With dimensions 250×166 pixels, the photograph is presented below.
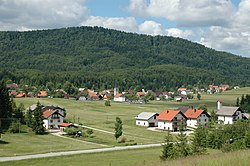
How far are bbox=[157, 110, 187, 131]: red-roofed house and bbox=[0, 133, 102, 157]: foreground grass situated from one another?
1042 inches

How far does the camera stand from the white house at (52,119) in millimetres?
71000

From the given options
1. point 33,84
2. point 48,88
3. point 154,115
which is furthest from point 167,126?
point 33,84

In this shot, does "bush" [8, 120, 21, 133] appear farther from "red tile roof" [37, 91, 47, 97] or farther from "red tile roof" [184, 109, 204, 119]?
"red tile roof" [37, 91, 47, 97]

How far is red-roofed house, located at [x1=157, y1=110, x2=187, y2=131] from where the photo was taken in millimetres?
75562

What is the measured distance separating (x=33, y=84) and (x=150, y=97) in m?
57.6

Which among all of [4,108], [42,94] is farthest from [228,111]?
[42,94]

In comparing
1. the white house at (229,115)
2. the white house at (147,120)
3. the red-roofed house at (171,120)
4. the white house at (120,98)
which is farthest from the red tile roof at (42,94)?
the white house at (229,115)

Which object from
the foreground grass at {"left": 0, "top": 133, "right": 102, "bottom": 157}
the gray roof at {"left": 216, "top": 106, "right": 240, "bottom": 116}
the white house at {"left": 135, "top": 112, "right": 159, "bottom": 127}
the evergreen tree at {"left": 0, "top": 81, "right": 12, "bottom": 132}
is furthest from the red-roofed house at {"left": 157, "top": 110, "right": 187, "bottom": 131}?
the evergreen tree at {"left": 0, "top": 81, "right": 12, "bottom": 132}

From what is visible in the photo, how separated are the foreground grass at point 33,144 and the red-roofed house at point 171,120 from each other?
26470 millimetres

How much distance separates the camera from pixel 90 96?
159 meters

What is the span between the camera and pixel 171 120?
75062 mm

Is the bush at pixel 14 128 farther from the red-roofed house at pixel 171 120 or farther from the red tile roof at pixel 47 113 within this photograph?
the red-roofed house at pixel 171 120

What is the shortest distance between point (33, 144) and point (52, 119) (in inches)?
842

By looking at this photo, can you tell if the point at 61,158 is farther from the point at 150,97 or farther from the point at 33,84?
the point at 33,84
